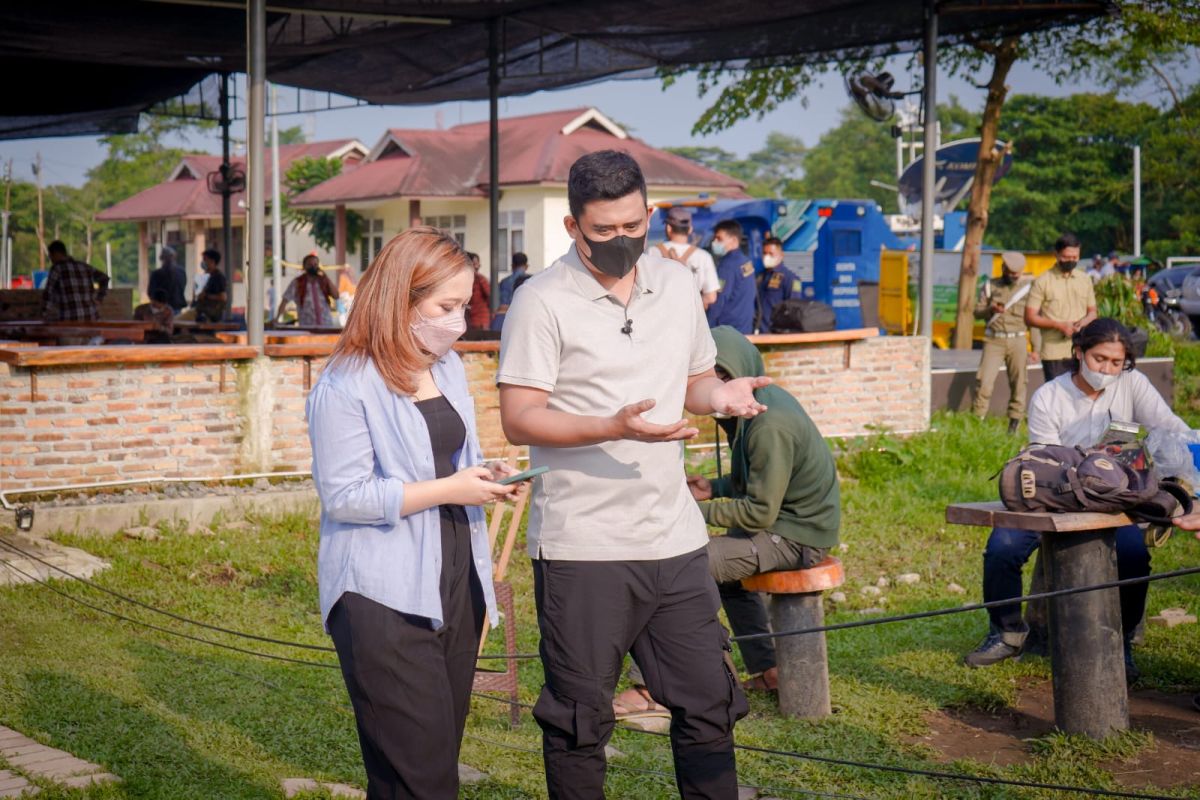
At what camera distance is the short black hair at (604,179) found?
3.47 metres

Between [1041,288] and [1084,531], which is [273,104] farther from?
[1084,531]

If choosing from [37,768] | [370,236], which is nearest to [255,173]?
[37,768]

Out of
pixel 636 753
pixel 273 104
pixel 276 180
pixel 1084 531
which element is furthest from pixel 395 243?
pixel 276 180

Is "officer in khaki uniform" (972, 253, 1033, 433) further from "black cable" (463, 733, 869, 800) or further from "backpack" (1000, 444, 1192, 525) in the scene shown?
"black cable" (463, 733, 869, 800)

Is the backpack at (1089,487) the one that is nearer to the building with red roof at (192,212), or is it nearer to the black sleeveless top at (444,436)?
the black sleeveless top at (444,436)

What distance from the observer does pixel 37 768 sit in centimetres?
468

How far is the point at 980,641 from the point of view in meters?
6.68

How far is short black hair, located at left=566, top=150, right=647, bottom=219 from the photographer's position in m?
3.47

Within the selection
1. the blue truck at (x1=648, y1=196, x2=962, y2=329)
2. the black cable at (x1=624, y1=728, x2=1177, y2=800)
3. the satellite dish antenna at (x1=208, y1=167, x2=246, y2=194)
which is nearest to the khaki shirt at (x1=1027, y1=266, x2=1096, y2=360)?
the black cable at (x1=624, y1=728, x2=1177, y2=800)

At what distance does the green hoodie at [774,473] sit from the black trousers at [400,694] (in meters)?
2.21

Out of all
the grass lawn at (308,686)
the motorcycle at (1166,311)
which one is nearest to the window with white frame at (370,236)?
the motorcycle at (1166,311)

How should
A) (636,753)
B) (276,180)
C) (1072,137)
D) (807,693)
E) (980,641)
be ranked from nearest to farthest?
1. (636,753)
2. (807,693)
3. (980,641)
4. (276,180)
5. (1072,137)

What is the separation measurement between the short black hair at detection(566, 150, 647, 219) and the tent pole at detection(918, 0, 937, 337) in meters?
8.95

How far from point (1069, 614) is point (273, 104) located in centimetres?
1395
